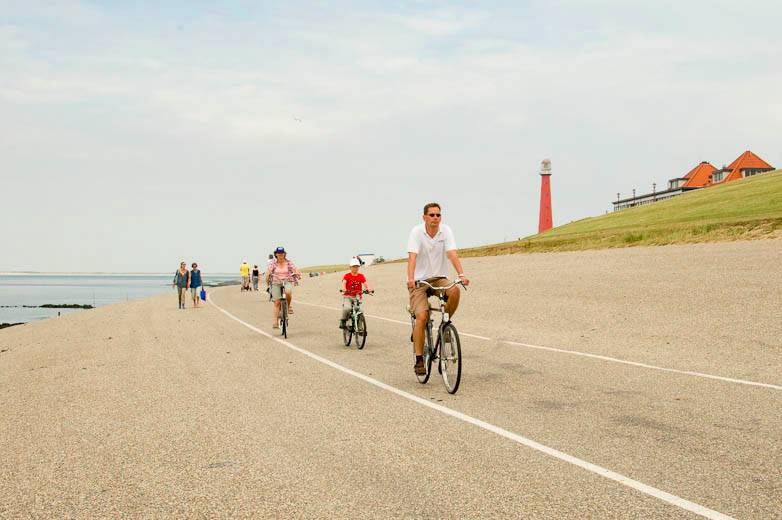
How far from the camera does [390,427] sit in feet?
22.1

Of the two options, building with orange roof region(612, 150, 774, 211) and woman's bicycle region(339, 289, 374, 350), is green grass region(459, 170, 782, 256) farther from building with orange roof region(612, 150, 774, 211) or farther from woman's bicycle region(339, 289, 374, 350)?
building with orange roof region(612, 150, 774, 211)

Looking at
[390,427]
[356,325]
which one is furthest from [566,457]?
[356,325]

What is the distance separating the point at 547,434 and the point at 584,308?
1426cm

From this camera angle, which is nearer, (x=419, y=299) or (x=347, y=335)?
(x=419, y=299)

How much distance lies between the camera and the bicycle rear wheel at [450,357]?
27.7 feet

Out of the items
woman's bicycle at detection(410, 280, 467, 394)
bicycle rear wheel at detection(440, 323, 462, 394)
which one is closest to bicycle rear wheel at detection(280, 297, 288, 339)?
woman's bicycle at detection(410, 280, 467, 394)

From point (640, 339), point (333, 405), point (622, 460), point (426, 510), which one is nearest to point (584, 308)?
point (640, 339)

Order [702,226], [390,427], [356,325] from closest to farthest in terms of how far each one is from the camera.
Result: 1. [390,427]
2. [356,325]
3. [702,226]

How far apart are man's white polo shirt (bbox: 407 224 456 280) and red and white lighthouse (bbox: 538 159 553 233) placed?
84459 millimetres

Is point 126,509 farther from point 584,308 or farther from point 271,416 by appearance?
point 584,308

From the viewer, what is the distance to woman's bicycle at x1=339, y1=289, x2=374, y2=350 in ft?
46.1

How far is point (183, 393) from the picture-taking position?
897 cm

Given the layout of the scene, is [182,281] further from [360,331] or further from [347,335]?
[360,331]

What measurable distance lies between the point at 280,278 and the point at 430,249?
27.9 feet
